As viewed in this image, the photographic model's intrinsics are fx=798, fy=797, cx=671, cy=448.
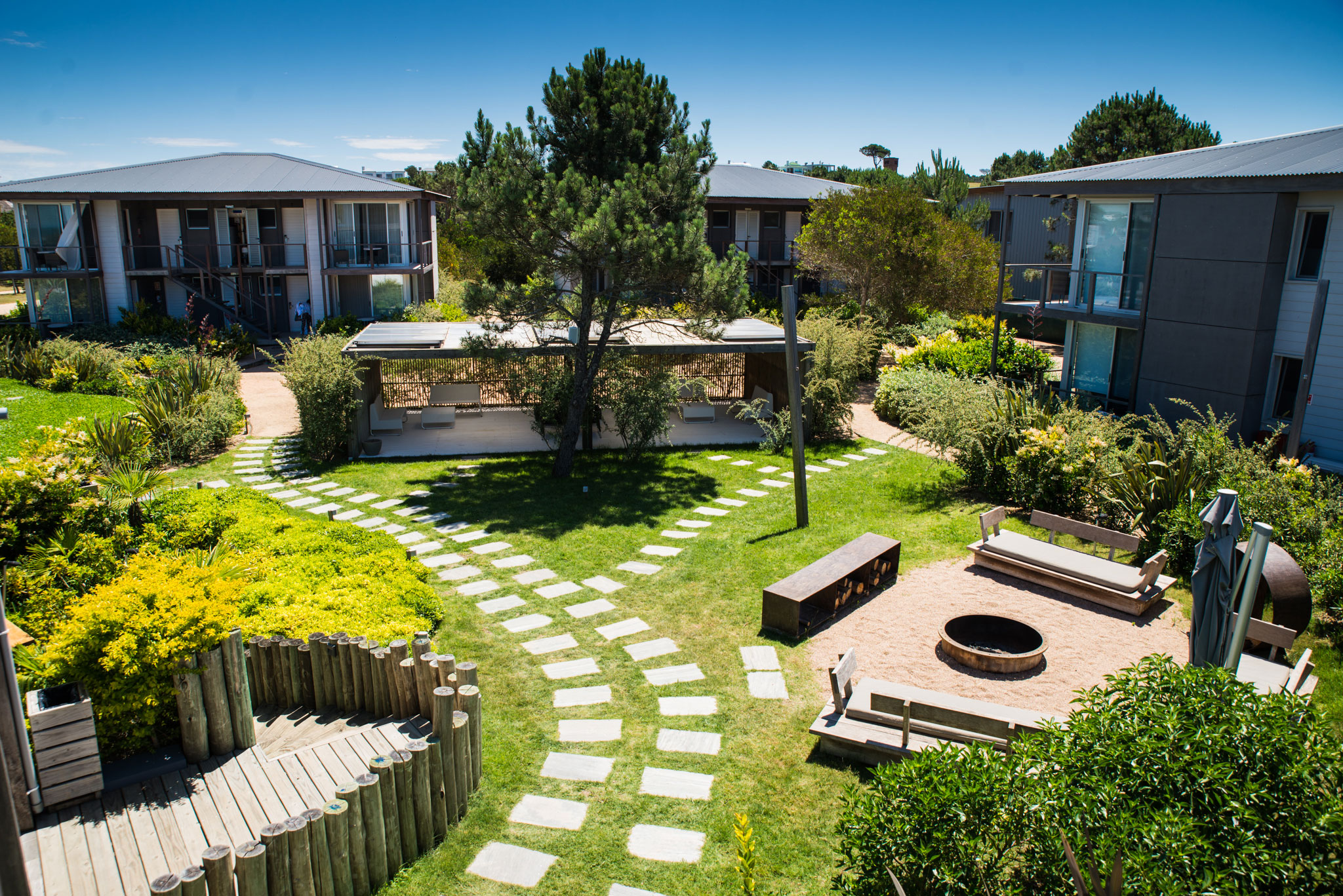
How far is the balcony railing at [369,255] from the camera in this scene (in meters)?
29.1

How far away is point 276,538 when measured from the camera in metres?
10.0

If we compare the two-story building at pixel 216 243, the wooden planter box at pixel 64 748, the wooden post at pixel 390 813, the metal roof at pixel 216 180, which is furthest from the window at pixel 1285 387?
the metal roof at pixel 216 180

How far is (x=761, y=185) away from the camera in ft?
118

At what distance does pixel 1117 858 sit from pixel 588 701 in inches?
195

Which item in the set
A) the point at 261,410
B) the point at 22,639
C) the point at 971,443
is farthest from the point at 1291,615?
the point at 261,410

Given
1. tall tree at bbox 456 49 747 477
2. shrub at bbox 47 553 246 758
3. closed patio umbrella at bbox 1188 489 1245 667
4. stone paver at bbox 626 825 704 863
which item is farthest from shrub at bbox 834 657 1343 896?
tall tree at bbox 456 49 747 477

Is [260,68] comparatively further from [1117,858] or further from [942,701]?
[1117,858]

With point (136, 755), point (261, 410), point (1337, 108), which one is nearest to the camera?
point (136, 755)

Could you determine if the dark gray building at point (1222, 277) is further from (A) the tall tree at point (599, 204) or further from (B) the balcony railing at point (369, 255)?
(B) the balcony railing at point (369, 255)

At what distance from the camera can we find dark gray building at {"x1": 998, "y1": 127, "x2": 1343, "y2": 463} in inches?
519

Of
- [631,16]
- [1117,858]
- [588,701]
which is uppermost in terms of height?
[631,16]

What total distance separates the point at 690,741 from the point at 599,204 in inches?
360

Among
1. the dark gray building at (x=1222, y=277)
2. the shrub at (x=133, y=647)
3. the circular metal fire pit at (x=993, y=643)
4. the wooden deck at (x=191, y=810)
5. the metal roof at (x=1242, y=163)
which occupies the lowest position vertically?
the circular metal fire pit at (x=993, y=643)

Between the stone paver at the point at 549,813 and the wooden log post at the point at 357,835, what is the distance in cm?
114
